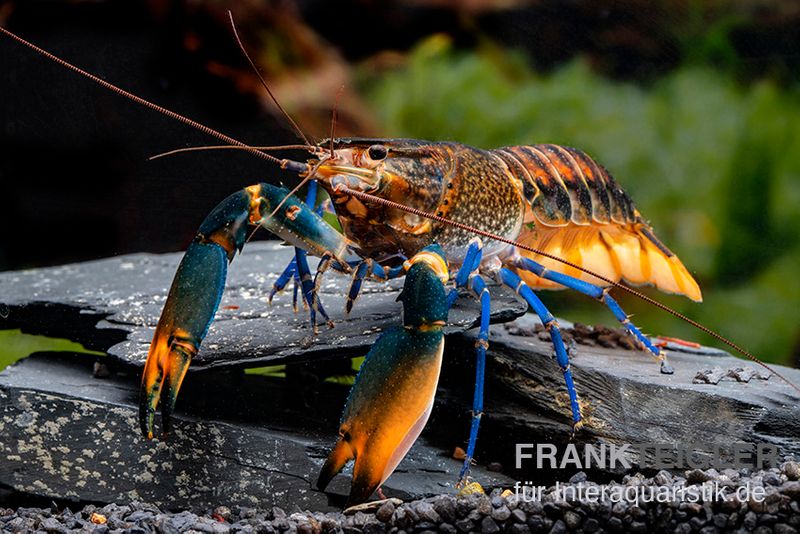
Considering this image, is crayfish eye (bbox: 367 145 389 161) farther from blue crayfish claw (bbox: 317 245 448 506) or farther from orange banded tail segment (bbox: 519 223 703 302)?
orange banded tail segment (bbox: 519 223 703 302)

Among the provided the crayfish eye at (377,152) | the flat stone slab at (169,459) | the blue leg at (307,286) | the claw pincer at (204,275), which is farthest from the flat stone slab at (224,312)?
the crayfish eye at (377,152)

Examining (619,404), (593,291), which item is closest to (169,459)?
(619,404)

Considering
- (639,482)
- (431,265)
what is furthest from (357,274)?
(639,482)

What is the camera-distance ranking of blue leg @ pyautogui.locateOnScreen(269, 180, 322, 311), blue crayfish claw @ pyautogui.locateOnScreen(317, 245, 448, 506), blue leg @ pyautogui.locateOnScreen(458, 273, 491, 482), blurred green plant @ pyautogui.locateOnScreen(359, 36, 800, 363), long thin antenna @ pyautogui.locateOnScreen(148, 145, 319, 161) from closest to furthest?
blue crayfish claw @ pyautogui.locateOnScreen(317, 245, 448, 506), blue leg @ pyautogui.locateOnScreen(458, 273, 491, 482), long thin antenna @ pyautogui.locateOnScreen(148, 145, 319, 161), blue leg @ pyautogui.locateOnScreen(269, 180, 322, 311), blurred green plant @ pyautogui.locateOnScreen(359, 36, 800, 363)

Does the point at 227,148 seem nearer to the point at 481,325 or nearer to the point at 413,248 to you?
the point at 413,248

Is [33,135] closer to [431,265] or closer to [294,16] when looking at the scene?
[294,16]

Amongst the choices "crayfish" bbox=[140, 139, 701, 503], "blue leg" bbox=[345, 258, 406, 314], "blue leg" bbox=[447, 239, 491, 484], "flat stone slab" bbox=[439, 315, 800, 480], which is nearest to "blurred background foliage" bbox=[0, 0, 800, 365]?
"crayfish" bbox=[140, 139, 701, 503]
